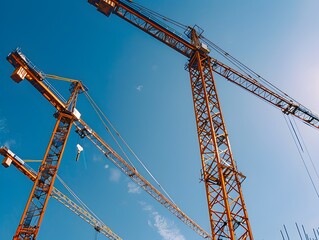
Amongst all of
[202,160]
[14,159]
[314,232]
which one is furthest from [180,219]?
[314,232]

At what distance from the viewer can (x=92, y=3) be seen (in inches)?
1104

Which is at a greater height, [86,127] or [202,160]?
[86,127]

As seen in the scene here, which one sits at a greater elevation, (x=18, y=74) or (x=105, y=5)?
(x=105, y=5)

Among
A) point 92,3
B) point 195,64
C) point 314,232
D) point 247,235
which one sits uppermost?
point 314,232

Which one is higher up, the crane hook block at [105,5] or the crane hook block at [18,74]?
the crane hook block at [105,5]

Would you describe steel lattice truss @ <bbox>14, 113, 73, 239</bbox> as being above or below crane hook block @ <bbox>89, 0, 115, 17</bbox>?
below

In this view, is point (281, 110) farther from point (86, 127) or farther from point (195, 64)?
point (86, 127)

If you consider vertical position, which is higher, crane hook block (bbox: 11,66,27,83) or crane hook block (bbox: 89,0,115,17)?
crane hook block (bbox: 89,0,115,17)

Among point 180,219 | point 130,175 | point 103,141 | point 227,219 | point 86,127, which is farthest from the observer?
point 180,219

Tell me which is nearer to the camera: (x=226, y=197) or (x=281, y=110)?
(x=226, y=197)

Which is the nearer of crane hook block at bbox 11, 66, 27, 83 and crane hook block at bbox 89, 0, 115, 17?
crane hook block at bbox 11, 66, 27, 83

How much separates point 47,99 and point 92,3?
10544 millimetres

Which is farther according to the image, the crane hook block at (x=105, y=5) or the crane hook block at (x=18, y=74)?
the crane hook block at (x=105, y=5)

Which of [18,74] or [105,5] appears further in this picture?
[105,5]
